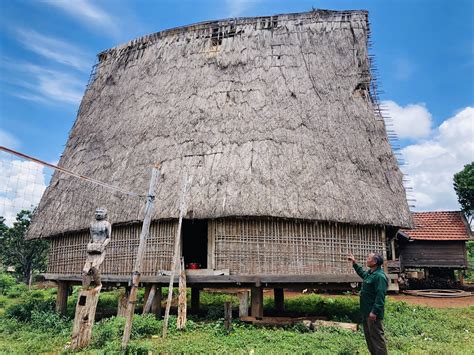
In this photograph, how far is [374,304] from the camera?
16.3ft

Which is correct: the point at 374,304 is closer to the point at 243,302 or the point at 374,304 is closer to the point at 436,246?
the point at 243,302

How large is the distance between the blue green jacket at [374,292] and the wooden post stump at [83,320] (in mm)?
4418

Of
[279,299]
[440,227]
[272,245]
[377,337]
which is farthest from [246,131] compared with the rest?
[440,227]

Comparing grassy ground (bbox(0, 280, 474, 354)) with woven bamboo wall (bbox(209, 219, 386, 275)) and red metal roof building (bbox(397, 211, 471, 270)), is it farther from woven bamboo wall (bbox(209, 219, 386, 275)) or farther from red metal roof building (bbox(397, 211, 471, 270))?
red metal roof building (bbox(397, 211, 471, 270))

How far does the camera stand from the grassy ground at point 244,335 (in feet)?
22.3

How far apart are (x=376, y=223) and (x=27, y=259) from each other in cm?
2347

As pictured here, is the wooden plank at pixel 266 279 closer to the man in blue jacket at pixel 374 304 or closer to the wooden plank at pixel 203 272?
the wooden plank at pixel 203 272

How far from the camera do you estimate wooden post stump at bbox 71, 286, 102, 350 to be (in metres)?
6.89

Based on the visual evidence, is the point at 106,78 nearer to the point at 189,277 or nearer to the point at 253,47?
the point at 253,47

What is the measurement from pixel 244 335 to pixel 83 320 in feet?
9.32

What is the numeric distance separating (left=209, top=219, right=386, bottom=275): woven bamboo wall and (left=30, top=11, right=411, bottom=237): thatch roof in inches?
20.0

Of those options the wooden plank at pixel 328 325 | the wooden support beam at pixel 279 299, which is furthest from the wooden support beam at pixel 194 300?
the wooden plank at pixel 328 325

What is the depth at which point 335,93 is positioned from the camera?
10.9 metres

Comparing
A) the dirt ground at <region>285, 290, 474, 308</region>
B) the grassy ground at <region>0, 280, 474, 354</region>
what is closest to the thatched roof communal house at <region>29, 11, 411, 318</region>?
the grassy ground at <region>0, 280, 474, 354</region>
